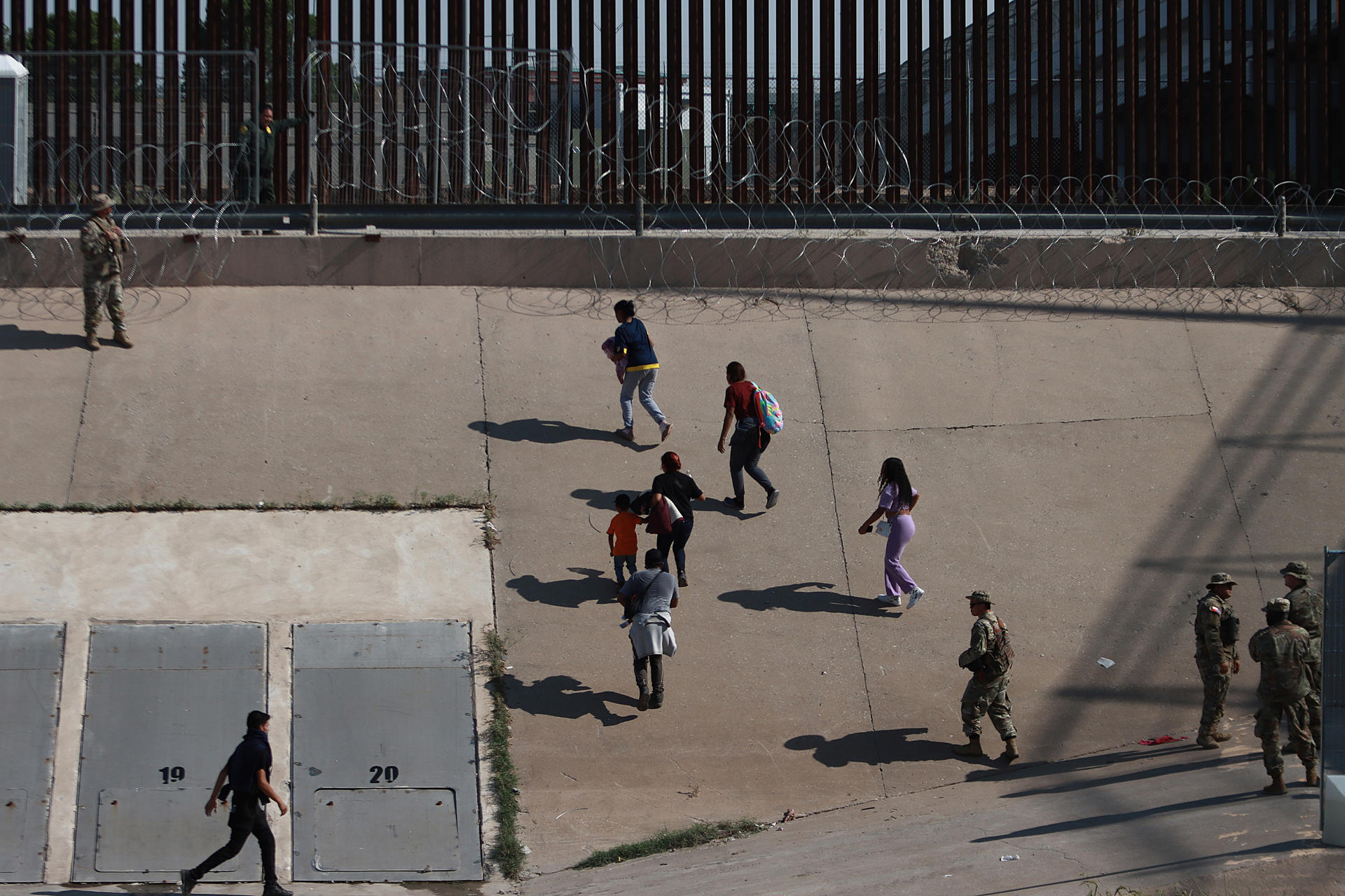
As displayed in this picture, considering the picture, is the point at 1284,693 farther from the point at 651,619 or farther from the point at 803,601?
the point at 651,619

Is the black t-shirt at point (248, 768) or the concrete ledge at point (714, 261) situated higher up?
the concrete ledge at point (714, 261)

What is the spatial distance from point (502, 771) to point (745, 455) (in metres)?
3.60

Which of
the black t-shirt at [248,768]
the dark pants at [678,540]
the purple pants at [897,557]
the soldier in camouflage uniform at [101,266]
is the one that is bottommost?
the black t-shirt at [248,768]

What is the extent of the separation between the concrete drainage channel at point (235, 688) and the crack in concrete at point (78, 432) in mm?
426

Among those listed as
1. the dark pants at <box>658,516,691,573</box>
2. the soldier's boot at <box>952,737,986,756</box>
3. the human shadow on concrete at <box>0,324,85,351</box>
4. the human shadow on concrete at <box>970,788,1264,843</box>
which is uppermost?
the human shadow on concrete at <box>0,324,85,351</box>

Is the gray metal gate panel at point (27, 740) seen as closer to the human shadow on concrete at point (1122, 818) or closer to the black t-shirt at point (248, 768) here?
the black t-shirt at point (248, 768)

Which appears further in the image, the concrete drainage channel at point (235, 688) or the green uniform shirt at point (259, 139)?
the green uniform shirt at point (259, 139)

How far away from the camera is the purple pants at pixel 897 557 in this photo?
10.1 m

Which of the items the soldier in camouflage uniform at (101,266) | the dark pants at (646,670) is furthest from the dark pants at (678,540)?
the soldier in camouflage uniform at (101,266)

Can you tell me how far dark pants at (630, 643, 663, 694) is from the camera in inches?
355

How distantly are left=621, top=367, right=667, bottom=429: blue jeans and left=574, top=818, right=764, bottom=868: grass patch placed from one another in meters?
4.26

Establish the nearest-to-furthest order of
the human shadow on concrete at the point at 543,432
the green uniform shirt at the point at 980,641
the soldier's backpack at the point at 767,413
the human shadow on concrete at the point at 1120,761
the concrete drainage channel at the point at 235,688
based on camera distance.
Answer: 1. the concrete drainage channel at the point at 235,688
2. the human shadow on concrete at the point at 1120,761
3. the green uniform shirt at the point at 980,641
4. the soldier's backpack at the point at 767,413
5. the human shadow on concrete at the point at 543,432

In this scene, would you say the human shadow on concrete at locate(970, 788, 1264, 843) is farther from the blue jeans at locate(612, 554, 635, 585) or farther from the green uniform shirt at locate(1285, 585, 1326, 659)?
the blue jeans at locate(612, 554, 635, 585)

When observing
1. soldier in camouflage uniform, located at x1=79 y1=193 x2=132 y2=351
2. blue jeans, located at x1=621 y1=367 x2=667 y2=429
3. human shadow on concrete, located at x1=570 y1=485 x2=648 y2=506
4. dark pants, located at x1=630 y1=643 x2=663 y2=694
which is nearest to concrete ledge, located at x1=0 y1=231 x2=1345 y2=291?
soldier in camouflage uniform, located at x1=79 y1=193 x2=132 y2=351
